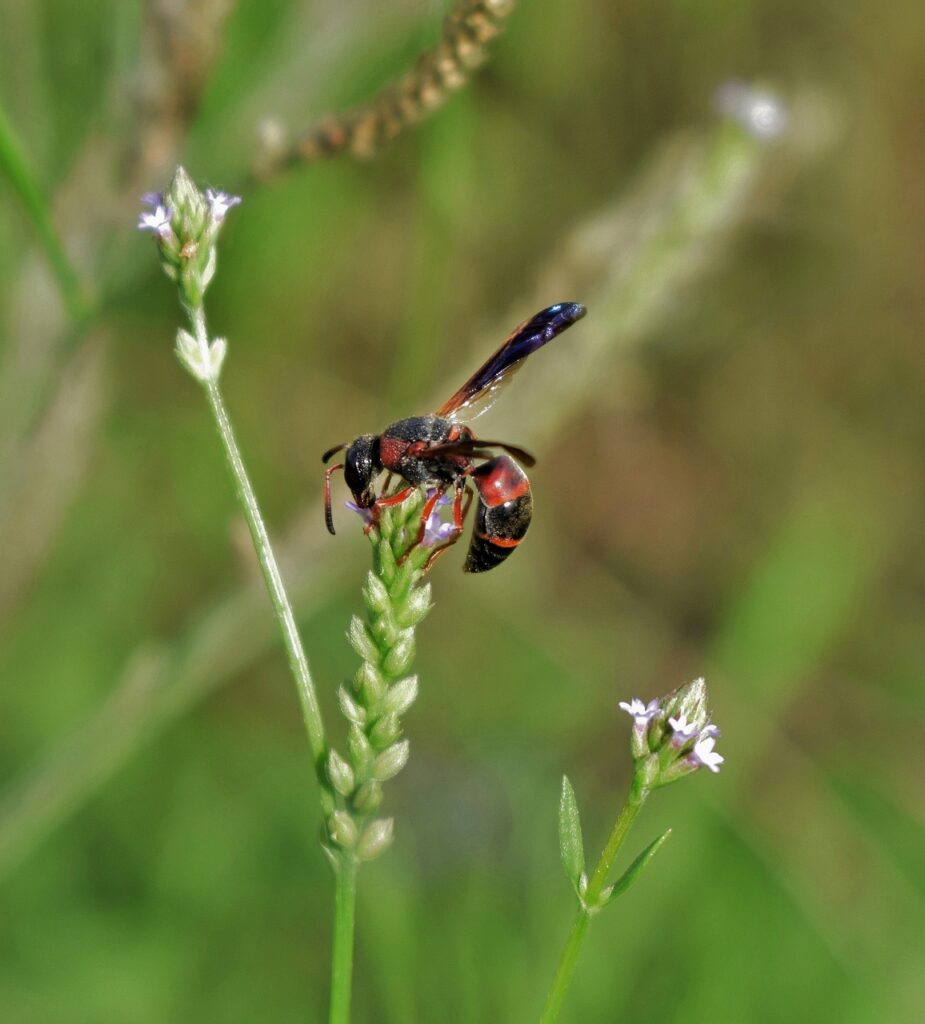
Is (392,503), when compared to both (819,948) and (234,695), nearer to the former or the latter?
(819,948)

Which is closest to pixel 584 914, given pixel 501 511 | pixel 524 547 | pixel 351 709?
pixel 351 709

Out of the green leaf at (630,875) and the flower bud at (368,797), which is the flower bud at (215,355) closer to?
the flower bud at (368,797)

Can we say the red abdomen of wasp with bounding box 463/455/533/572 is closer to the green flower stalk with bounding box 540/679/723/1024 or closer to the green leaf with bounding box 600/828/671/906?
the green flower stalk with bounding box 540/679/723/1024

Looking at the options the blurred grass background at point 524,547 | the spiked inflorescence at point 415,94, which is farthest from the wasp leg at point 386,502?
the spiked inflorescence at point 415,94

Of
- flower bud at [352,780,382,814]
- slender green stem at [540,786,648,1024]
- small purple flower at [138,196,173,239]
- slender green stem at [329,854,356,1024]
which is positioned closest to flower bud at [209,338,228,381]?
small purple flower at [138,196,173,239]

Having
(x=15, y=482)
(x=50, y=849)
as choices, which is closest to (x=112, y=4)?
(x=15, y=482)

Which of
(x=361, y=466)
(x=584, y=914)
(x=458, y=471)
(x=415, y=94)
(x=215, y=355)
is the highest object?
(x=415, y=94)

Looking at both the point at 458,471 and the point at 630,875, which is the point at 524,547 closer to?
the point at 458,471
